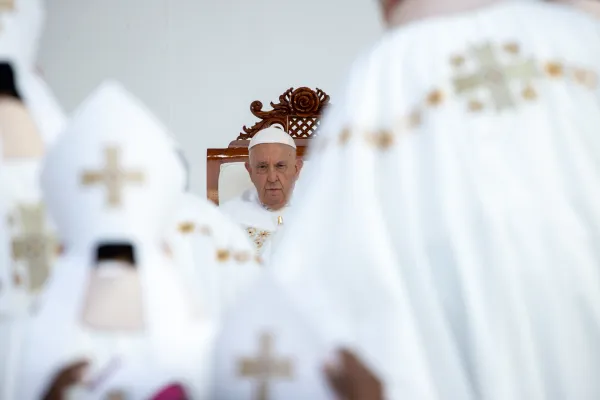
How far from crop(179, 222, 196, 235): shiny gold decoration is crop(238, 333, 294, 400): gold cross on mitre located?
14.7 inches

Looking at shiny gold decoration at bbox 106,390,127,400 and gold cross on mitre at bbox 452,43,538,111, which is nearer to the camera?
shiny gold decoration at bbox 106,390,127,400

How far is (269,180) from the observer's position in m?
3.04

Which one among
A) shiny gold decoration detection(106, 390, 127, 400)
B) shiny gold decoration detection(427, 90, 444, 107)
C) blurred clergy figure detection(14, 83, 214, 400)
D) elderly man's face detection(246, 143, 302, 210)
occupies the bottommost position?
shiny gold decoration detection(106, 390, 127, 400)

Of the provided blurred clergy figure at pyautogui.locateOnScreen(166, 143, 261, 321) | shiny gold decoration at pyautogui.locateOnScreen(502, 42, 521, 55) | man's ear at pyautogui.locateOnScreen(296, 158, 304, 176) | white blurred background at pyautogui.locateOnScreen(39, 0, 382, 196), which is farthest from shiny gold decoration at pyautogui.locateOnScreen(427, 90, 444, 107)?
white blurred background at pyautogui.locateOnScreen(39, 0, 382, 196)

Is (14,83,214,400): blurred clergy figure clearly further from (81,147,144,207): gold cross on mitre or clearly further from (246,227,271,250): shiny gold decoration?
(246,227,271,250): shiny gold decoration

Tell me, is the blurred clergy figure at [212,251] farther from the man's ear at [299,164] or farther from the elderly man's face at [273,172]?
the man's ear at [299,164]

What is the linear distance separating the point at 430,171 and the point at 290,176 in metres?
2.17

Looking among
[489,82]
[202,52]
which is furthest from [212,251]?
[202,52]

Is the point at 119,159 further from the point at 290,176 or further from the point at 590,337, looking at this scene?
the point at 290,176

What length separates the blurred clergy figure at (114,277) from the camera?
62 centimetres

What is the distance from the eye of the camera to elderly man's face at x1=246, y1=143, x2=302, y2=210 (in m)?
3.04

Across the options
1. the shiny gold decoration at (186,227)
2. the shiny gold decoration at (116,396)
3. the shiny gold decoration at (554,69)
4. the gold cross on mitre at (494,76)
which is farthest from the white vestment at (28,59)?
the shiny gold decoration at (554,69)

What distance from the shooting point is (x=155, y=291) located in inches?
Answer: 25.5

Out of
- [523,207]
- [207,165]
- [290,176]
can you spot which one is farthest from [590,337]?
[207,165]
